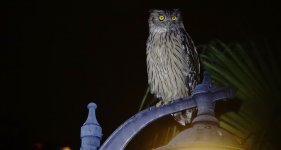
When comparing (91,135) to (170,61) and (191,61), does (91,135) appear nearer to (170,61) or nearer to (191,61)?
(170,61)

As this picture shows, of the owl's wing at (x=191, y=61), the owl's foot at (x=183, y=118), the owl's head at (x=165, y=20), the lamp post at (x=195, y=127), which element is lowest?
the lamp post at (x=195, y=127)

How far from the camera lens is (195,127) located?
1677 mm

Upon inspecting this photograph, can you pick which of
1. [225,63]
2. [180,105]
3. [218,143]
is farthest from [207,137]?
[225,63]

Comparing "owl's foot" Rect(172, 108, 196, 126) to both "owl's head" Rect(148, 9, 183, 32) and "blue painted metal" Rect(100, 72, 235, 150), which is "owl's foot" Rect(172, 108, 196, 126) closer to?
"owl's head" Rect(148, 9, 183, 32)

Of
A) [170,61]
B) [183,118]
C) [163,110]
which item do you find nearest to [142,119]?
[163,110]

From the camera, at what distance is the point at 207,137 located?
1.58 m

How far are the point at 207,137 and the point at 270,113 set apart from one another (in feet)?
8.00

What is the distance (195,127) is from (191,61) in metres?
3.66

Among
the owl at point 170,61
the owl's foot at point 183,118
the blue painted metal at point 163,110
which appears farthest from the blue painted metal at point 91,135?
the owl at point 170,61

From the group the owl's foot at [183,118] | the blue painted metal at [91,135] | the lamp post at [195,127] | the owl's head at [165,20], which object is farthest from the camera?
the owl's head at [165,20]

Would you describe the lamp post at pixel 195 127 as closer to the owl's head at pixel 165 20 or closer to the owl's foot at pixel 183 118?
the owl's foot at pixel 183 118

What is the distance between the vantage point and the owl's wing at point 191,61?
17.2ft

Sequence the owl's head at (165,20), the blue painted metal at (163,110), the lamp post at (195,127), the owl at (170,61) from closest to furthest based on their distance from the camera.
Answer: the lamp post at (195,127) < the blue painted metal at (163,110) < the owl at (170,61) < the owl's head at (165,20)

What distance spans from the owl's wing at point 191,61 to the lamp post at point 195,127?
10.4 feet
